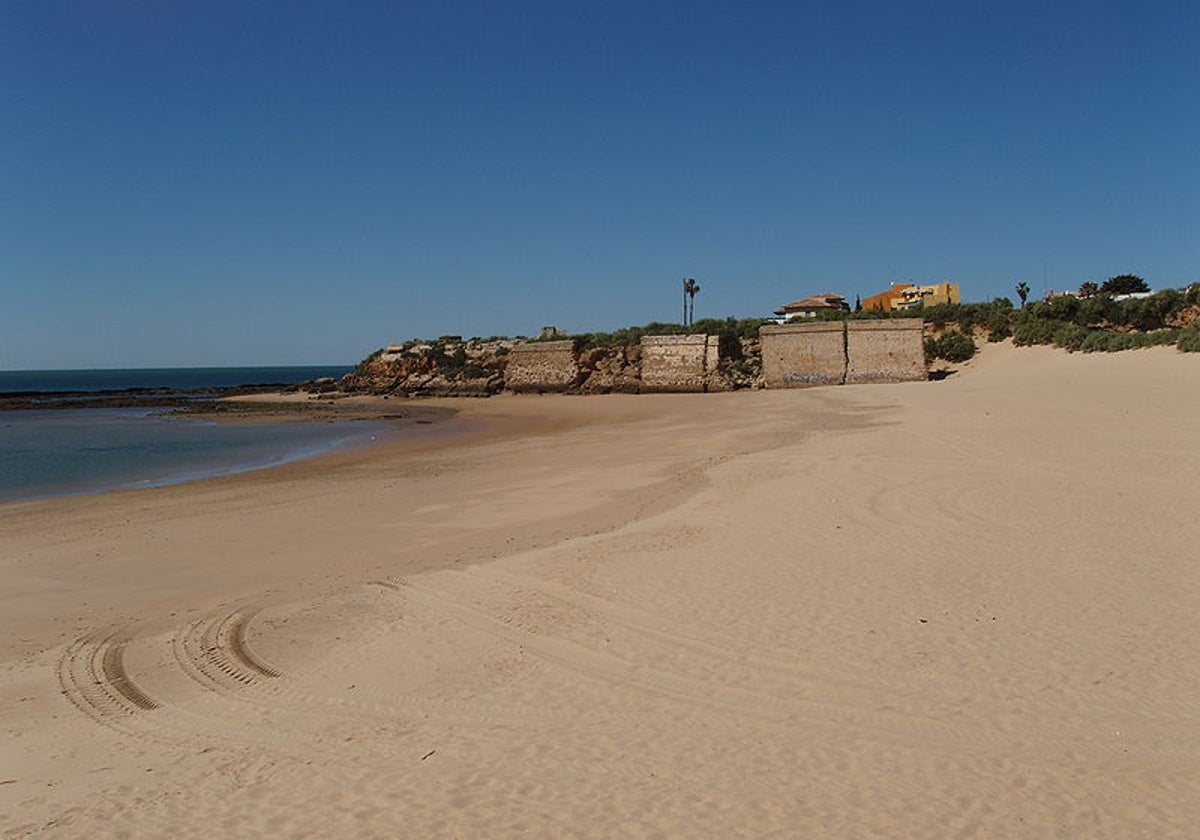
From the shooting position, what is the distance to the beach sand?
3471mm

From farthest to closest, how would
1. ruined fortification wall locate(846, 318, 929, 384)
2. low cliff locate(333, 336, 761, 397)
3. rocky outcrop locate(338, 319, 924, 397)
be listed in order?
low cliff locate(333, 336, 761, 397) → rocky outcrop locate(338, 319, 924, 397) → ruined fortification wall locate(846, 318, 929, 384)

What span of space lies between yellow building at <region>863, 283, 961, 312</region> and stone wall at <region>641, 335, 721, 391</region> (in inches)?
925

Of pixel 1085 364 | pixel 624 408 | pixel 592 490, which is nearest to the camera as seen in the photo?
pixel 592 490

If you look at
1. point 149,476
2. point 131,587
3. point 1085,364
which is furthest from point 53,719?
point 1085,364

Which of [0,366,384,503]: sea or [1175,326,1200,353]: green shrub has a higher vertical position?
[1175,326,1200,353]: green shrub

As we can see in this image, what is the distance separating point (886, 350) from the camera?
33.4 metres

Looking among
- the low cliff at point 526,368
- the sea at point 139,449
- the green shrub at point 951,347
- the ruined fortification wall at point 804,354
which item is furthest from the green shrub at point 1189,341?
the sea at point 139,449

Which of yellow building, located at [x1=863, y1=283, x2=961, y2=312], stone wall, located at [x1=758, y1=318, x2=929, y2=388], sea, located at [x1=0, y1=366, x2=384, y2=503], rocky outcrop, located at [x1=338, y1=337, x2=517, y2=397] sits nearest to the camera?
sea, located at [x1=0, y1=366, x2=384, y2=503]

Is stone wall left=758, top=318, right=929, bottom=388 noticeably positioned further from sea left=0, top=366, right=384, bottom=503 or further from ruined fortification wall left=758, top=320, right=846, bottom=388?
sea left=0, top=366, right=384, bottom=503

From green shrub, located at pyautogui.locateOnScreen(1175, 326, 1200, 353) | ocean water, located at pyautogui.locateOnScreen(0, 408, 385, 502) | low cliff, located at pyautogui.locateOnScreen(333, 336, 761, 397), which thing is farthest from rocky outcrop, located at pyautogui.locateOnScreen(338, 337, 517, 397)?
Result: green shrub, located at pyautogui.locateOnScreen(1175, 326, 1200, 353)

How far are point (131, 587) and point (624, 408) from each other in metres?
23.6

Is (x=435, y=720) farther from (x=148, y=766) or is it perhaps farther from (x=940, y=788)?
(x=940, y=788)

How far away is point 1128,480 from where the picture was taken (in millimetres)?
9555

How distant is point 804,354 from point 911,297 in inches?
1409
